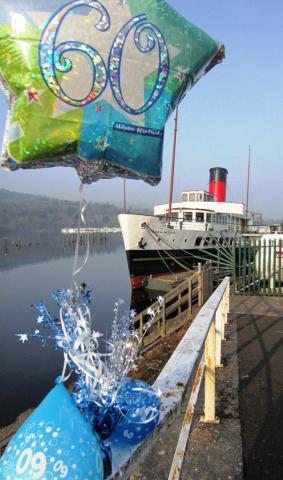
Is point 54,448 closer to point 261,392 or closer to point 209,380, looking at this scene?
point 209,380

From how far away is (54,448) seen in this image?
101 cm

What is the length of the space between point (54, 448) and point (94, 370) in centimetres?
32

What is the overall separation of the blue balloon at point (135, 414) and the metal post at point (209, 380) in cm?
183

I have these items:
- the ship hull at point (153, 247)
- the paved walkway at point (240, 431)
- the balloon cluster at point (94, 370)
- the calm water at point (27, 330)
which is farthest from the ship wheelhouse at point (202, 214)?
the balloon cluster at point (94, 370)

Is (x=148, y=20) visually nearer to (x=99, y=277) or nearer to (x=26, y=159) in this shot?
(x=26, y=159)

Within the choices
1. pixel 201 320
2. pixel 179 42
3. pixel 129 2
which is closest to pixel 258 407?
pixel 201 320

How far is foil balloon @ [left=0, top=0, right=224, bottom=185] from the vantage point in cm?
207

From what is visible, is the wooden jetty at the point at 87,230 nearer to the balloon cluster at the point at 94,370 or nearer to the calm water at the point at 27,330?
the balloon cluster at the point at 94,370

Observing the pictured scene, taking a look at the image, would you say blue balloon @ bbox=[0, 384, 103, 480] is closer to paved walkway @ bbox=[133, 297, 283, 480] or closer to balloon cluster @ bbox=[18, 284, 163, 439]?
balloon cluster @ bbox=[18, 284, 163, 439]

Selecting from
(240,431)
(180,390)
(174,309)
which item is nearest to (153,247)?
(174,309)

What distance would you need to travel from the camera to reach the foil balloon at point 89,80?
2.07 m

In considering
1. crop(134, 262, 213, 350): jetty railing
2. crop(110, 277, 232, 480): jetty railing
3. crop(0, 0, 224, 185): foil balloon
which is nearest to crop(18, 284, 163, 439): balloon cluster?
crop(110, 277, 232, 480): jetty railing

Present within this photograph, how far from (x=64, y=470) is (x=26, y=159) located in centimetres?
172

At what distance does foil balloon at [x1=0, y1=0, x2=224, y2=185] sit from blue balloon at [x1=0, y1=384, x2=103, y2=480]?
1.56 metres
